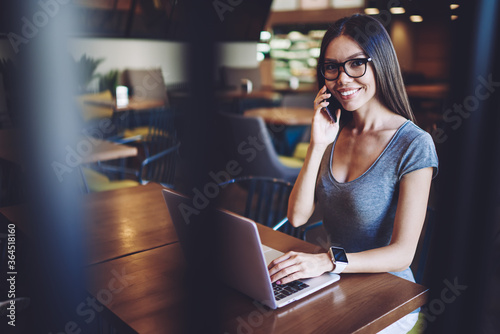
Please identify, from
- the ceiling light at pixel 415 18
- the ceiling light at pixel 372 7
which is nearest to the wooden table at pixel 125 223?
the ceiling light at pixel 372 7

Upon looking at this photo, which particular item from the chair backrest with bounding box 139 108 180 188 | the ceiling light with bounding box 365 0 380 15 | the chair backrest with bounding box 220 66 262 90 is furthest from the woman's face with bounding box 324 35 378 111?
the ceiling light with bounding box 365 0 380 15

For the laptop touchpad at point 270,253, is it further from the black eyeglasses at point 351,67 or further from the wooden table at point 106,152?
the wooden table at point 106,152

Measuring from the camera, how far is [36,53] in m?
1.02

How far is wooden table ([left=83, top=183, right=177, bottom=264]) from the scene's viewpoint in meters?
1.39

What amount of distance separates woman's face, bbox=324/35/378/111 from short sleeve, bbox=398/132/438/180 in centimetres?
23

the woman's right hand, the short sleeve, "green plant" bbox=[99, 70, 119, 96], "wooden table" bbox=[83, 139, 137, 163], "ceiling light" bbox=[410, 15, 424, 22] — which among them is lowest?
"wooden table" bbox=[83, 139, 137, 163]

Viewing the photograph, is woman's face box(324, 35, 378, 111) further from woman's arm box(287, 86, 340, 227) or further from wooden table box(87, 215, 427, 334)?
wooden table box(87, 215, 427, 334)

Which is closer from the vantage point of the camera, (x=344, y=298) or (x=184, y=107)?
(x=184, y=107)

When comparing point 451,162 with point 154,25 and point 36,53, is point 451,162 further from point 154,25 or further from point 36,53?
point 154,25

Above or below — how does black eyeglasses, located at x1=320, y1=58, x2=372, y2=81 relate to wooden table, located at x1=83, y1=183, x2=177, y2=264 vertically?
above

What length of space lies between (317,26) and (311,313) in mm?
10595

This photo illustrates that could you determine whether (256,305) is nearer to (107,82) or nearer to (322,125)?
(322,125)

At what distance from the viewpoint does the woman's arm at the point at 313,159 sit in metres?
1.56

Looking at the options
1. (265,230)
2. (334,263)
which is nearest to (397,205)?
(334,263)
